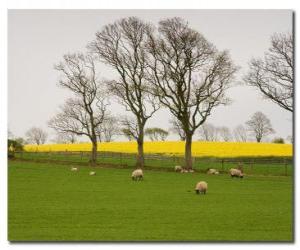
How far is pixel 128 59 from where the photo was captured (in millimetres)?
25516

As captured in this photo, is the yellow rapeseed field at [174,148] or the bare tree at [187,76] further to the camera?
the yellow rapeseed field at [174,148]

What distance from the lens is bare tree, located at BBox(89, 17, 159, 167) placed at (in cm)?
2183

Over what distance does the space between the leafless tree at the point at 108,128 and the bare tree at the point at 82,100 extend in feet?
0.70

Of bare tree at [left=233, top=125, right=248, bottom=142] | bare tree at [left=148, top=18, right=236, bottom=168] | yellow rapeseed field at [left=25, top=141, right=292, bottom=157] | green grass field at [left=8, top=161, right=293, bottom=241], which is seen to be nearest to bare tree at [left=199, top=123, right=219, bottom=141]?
bare tree at [left=148, top=18, right=236, bottom=168]

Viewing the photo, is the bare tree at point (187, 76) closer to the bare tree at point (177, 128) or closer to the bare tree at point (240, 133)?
the bare tree at point (177, 128)

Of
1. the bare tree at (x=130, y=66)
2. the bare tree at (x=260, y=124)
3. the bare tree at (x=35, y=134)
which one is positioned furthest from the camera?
the bare tree at (x=130, y=66)

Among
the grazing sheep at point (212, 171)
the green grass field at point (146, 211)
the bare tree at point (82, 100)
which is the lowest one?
the green grass field at point (146, 211)

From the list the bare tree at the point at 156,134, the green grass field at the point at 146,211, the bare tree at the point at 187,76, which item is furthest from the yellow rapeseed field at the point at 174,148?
the green grass field at the point at 146,211

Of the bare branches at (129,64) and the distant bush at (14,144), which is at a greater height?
the bare branches at (129,64)

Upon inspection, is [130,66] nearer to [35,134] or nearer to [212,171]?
[212,171]

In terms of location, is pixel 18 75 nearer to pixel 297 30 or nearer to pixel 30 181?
pixel 297 30

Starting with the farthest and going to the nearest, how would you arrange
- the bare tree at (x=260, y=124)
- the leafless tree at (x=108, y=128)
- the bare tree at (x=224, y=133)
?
the leafless tree at (x=108, y=128) → the bare tree at (x=224, y=133) → the bare tree at (x=260, y=124)

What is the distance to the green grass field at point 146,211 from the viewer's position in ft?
40.4

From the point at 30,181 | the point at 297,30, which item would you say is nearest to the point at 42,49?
the point at 297,30
